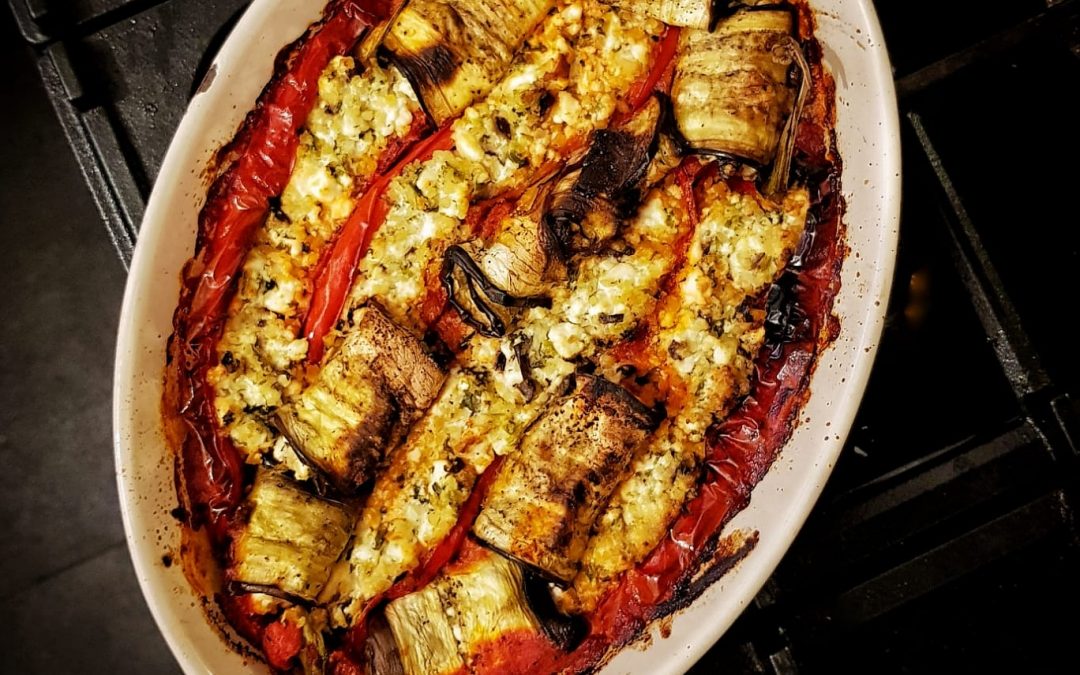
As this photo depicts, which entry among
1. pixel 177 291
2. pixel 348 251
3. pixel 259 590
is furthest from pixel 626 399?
pixel 177 291

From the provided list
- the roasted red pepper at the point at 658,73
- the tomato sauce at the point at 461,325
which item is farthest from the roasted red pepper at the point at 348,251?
the roasted red pepper at the point at 658,73

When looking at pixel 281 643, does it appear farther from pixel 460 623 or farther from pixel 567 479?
pixel 567 479

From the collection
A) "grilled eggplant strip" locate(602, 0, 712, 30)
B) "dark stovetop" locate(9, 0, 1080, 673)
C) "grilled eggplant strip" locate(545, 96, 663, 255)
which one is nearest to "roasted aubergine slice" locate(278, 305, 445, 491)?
"grilled eggplant strip" locate(545, 96, 663, 255)

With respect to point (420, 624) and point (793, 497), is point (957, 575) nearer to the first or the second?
point (793, 497)

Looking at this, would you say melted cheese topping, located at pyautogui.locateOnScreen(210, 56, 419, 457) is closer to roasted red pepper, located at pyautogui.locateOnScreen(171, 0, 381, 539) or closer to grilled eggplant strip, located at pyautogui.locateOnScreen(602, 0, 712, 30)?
roasted red pepper, located at pyautogui.locateOnScreen(171, 0, 381, 539)

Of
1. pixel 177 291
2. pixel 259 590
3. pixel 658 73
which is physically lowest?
pixel 259 590

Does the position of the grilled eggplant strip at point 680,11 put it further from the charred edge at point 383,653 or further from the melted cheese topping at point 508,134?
the charred edge at point 383,653

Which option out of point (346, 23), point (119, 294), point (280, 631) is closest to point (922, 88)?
point (346, 23)
